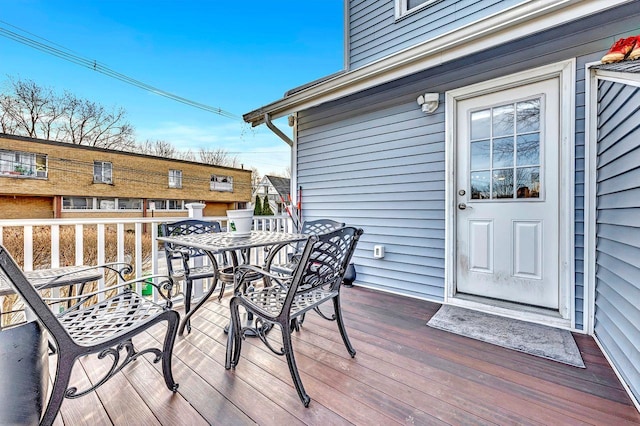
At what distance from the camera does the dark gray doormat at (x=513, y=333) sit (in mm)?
1887

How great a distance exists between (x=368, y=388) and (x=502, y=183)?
7.05 ft

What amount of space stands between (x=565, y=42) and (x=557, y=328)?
2.25 metres

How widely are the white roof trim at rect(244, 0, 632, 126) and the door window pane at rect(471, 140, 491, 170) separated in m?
0.84

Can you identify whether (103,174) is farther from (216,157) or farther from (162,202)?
(216,157)

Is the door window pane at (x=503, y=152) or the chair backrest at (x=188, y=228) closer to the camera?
the chair backrest at (x=188, y=228)

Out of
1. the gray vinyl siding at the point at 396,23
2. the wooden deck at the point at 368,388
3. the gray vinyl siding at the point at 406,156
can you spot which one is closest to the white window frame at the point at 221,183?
the gray vinyl siding at the point at 406,156

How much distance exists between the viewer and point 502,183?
2602mm

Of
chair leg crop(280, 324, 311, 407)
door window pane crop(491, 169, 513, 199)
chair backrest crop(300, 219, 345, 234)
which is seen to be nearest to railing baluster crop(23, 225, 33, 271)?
chair leg crop(280, 324, 311, 407)

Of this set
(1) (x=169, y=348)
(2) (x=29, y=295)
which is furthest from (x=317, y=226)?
(2) (x=29, y=295)

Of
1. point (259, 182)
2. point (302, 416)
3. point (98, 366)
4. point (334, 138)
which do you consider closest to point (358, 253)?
point (334, 138)

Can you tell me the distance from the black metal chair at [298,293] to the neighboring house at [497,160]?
1.49m

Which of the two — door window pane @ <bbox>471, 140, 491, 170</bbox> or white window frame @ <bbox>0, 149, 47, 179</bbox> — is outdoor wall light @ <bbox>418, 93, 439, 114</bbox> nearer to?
door window pane @ <bbox>471, 140, 491, 170</bbox>

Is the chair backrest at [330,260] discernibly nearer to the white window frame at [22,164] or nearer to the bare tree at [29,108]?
the bare tree at [29,108]

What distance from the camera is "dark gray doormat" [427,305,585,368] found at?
6.19ft
